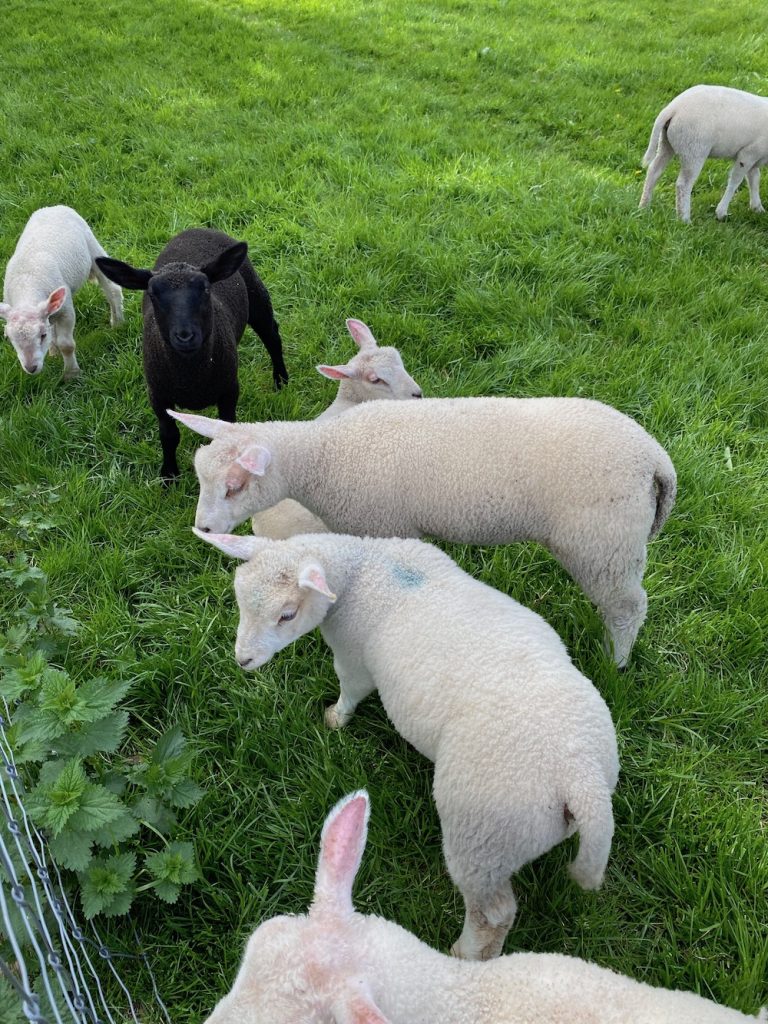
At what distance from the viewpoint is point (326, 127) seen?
6445 mm

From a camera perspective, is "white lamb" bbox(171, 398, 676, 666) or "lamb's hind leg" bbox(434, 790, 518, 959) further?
"white lamb" bbox(171, 398, 676, 666)

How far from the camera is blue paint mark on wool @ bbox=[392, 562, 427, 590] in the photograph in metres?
2.29

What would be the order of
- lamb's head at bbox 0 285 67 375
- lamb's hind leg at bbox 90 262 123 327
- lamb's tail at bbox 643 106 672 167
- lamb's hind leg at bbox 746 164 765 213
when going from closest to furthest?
lamb's head at bbox 0 285 67 375 → lamb's hind leg at bbox 90 262 123 327 → lamb's tail at bbox 643 106 672 167 → lamb's hind leg at bbox 746 164 765 213

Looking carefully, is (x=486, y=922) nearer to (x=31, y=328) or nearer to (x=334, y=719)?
(x=334, y=719)

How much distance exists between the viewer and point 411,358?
4266 mm

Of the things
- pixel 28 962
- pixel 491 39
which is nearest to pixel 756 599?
pixel 28 962

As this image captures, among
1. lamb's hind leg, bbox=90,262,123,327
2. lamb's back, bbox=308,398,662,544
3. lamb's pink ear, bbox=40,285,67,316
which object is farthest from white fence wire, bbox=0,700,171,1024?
lamb's hind leg, bbox=90,262,123,327

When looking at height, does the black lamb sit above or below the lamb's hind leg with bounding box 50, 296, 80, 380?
above

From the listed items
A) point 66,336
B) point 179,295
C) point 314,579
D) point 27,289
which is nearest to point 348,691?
point 314,579

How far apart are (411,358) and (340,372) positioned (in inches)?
37.4

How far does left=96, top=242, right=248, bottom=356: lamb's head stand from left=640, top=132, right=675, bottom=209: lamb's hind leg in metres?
3.81

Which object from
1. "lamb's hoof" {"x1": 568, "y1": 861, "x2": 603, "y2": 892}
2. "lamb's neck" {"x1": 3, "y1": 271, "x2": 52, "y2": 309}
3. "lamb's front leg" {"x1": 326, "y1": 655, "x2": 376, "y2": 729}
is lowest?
"lamb's front leg" {"x1": 326, "y1": 655, "x2": 376, "y2": 729}

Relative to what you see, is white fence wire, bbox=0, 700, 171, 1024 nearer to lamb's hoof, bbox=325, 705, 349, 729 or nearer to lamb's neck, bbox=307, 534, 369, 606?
lamb's hoof, bbox=325, 705, 349, 729

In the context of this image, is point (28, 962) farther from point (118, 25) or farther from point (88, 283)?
point (118, 25)
